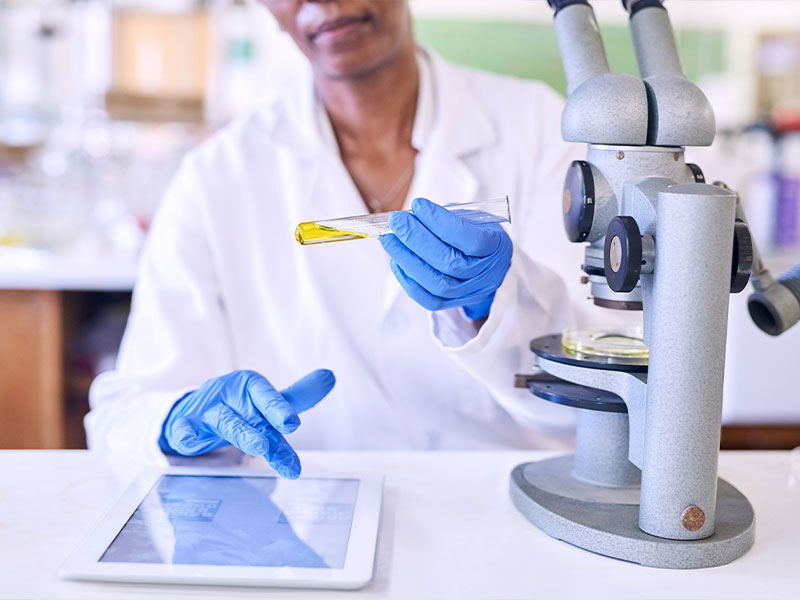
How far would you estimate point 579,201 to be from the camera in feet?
2.89

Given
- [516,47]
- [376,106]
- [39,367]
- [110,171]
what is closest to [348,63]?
[376,106]

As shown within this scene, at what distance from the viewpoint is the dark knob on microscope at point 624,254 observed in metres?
0.77

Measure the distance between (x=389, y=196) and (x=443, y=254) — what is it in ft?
2.32

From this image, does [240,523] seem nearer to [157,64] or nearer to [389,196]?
[389,196]

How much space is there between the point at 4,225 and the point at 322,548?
2.72 meters

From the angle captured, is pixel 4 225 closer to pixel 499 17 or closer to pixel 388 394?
pixel 388 394

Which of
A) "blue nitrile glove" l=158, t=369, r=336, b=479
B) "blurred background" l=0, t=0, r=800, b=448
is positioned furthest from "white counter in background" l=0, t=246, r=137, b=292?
"blue nitrile glove" l=158, t=369, r=336, b=479

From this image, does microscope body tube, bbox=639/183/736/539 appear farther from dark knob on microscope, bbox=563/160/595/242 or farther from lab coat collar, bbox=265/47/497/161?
lab coat collar, bbox=265/47/497/161

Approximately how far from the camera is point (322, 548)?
2.70ft

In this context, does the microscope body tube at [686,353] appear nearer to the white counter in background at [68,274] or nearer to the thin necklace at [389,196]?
the thin necklace at [389,196]

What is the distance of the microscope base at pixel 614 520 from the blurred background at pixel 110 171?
1882 mm

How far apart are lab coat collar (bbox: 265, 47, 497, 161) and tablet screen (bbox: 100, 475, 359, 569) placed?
30.4 inches

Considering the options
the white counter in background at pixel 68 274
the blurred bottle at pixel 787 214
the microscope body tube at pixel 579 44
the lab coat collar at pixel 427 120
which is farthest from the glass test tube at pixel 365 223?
the blurred bottle at pixel 787 214

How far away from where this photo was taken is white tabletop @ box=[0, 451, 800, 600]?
77 cm
